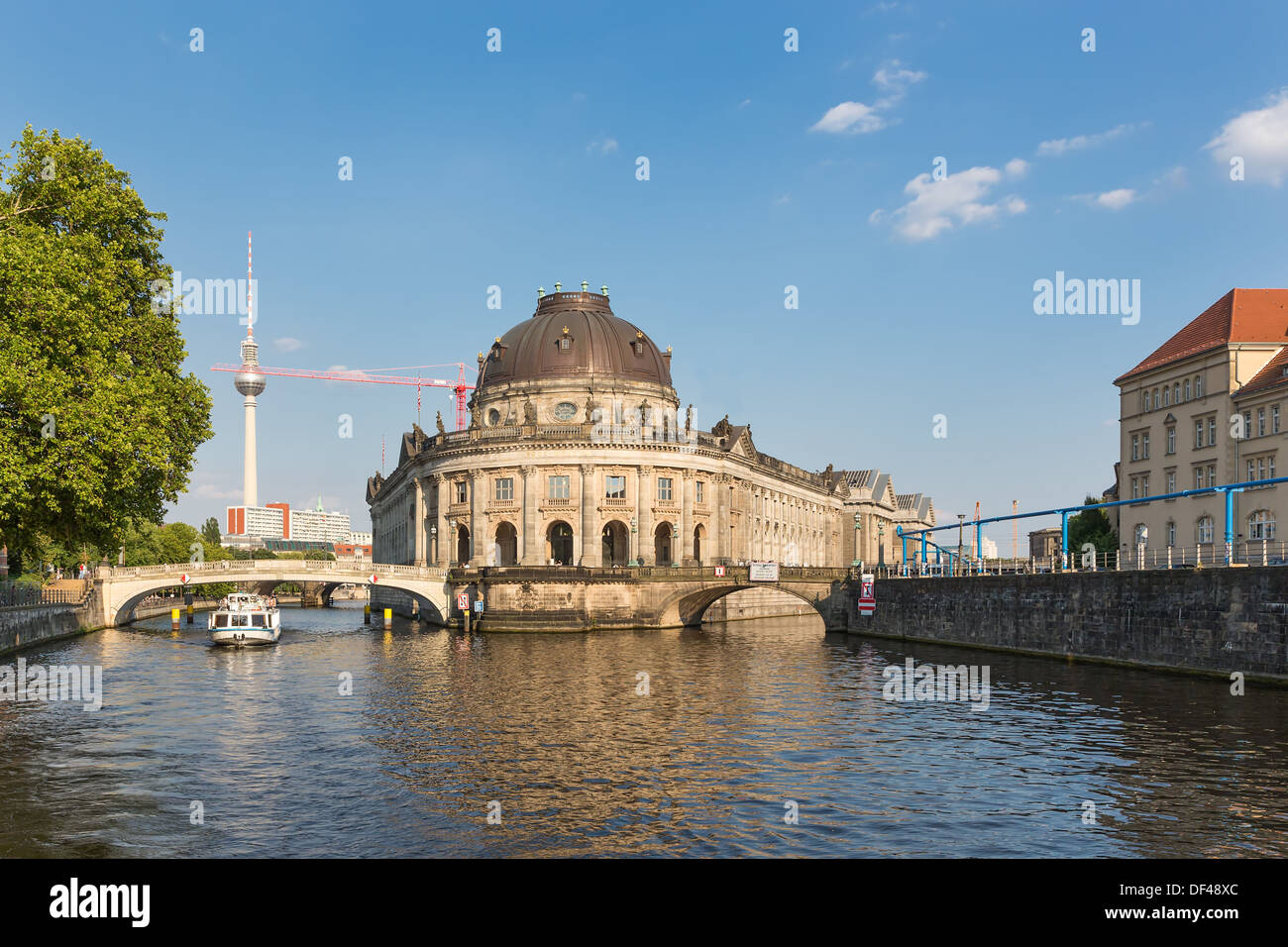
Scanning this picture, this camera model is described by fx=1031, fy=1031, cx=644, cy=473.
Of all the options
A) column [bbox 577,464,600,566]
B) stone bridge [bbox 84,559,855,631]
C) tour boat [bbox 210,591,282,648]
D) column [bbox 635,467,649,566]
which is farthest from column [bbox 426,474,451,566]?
tour boat [bbox 210,591,282,648]

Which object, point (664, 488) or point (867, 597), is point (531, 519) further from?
point (867, 597)

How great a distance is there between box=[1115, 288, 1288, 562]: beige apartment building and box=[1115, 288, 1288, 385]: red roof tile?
0.22 feet

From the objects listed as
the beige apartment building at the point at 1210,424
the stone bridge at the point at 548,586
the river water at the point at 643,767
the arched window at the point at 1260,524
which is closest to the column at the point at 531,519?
the stone bridge at the point at 548,586

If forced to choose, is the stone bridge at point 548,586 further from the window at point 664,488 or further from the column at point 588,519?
the window at point 664,488

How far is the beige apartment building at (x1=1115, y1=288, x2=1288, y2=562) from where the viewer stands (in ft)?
211

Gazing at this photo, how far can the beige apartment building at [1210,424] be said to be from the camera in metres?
64.2

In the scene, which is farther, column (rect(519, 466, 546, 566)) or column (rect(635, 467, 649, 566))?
column (rect(635, 467, 649, 566))

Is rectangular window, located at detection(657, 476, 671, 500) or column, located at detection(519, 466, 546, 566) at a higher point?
rectangular window, located at detection(657, 476, 671, 500)

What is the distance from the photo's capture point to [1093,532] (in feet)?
350

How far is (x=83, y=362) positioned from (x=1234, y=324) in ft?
223

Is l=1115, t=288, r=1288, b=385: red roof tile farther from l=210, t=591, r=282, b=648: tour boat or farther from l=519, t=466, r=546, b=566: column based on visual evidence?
l=210, t=591, r=282, b=648: tour boat

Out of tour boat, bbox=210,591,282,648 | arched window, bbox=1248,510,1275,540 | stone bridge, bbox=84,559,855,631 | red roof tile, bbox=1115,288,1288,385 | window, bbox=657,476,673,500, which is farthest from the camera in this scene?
window, bbox=657,476,673,500

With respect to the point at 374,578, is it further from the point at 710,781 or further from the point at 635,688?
the point at 710,781

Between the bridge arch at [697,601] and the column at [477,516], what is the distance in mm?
17073
